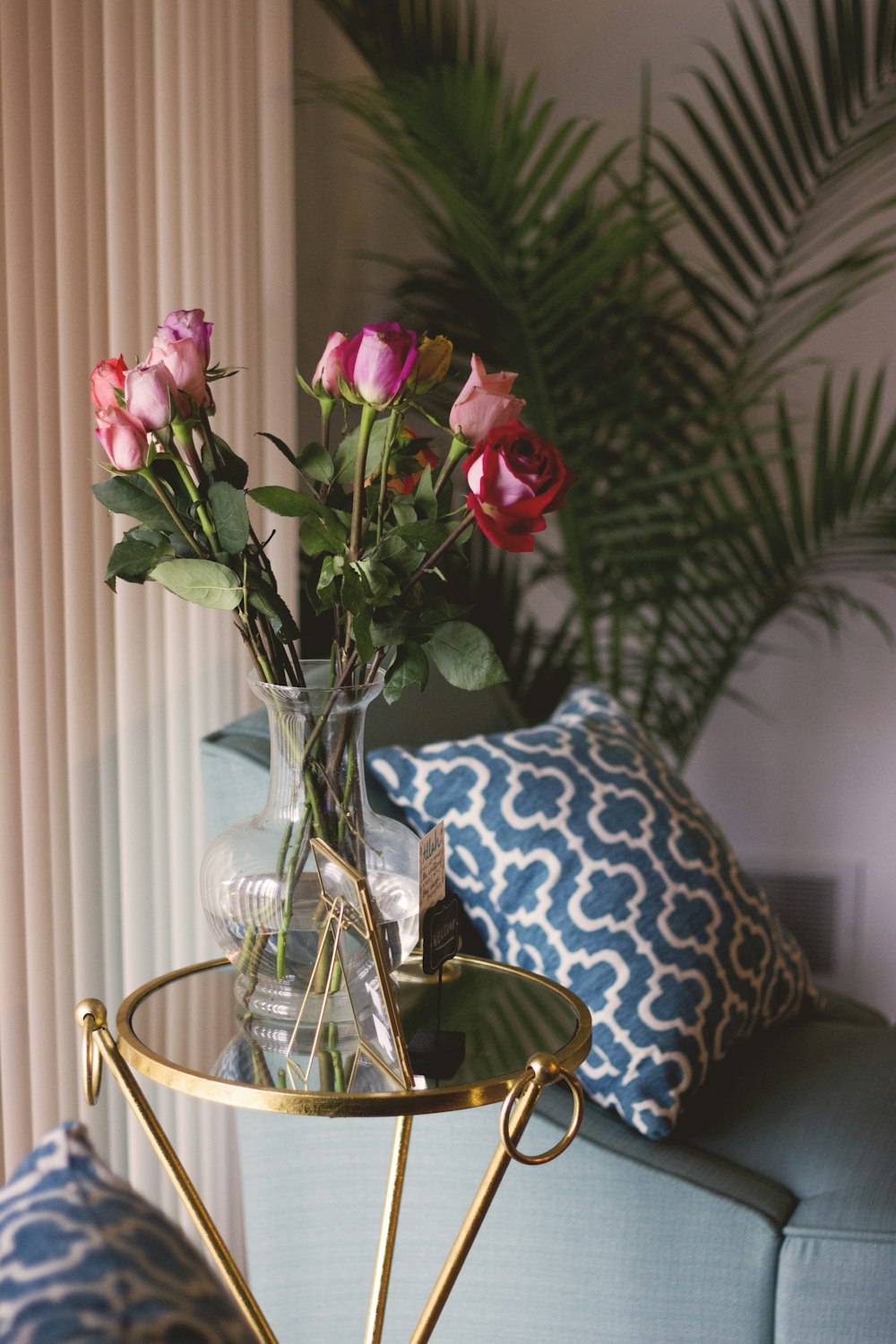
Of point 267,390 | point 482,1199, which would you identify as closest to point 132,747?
point 267,390

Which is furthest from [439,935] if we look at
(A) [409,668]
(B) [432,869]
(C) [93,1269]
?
(C) [93,1269]

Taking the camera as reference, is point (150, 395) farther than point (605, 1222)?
No

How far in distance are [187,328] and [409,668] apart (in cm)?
26

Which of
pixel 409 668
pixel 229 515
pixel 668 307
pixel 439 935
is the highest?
pixel 668 307

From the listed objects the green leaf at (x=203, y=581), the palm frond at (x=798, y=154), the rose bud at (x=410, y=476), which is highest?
the palm frond at (x=798, y=154)

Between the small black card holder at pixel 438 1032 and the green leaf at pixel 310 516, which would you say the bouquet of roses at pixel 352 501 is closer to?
the green leaf at pixel 310 516

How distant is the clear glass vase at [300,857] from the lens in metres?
0.84

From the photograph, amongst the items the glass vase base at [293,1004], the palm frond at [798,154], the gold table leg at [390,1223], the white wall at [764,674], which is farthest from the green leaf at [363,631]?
the white wall at [764,674]

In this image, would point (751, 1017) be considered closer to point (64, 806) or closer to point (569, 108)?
point (64, 806)

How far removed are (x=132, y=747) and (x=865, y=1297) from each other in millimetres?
842

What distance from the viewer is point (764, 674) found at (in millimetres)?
2525

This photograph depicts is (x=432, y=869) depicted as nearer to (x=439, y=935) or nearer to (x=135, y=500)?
(x=439, y=935)

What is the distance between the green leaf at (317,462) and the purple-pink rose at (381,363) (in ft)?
0.21

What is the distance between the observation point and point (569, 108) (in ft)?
8.05
